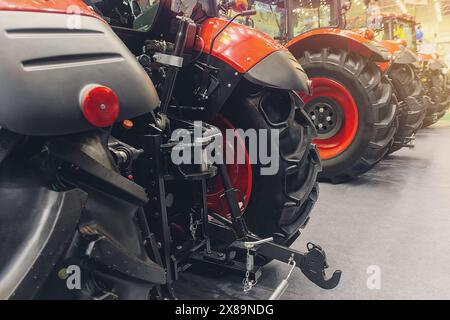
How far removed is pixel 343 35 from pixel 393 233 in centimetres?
217

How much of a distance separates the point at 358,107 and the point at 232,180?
2.40 metres

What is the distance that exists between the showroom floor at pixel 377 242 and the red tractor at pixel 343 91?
0.32 m

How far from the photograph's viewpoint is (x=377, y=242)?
96.3 inches

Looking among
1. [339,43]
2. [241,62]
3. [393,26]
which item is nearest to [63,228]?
[241,62]

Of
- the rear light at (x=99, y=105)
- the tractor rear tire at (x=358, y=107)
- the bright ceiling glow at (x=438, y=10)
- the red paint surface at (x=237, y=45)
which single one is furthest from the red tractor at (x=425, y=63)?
the bright ceiling glow at (x=438, y=10)

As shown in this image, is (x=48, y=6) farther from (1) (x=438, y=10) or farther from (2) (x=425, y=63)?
(1) (x=438, y=10)

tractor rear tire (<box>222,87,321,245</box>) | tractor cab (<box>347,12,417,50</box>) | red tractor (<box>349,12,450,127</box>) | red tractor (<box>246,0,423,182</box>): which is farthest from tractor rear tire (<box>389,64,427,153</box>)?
tractor rear tire (<box>222,87,321,245</box>)

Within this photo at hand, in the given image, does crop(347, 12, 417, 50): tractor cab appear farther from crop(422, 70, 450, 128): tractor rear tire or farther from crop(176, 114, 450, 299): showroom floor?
crop(176, 114, 450, 299): showroom floor

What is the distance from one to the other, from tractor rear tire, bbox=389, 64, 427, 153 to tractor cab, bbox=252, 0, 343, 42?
3.36 ft

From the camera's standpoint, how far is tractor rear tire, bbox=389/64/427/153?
4.64 meters

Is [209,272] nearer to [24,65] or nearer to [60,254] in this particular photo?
[60,254]

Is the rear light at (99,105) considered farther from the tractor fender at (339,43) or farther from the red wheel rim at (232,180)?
the tractor fender at (339,43)
